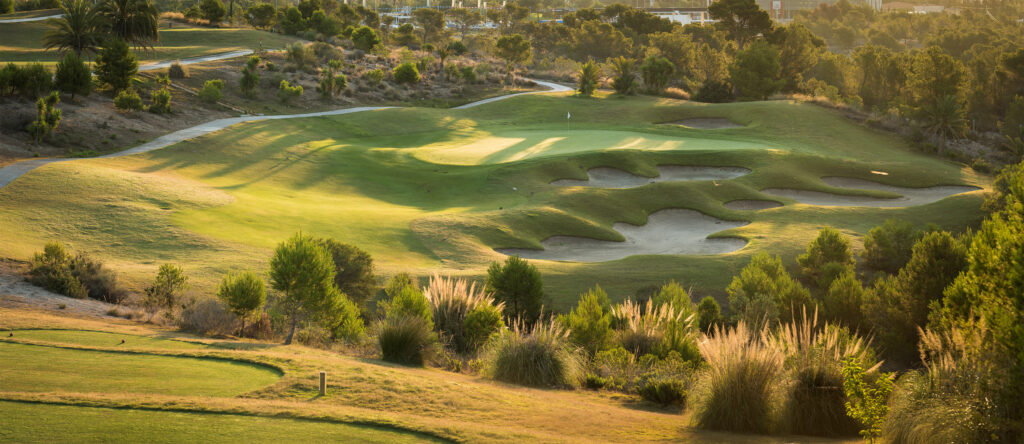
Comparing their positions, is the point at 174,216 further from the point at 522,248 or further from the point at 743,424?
the point at 743,424

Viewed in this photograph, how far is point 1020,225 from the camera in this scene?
27.6 feet

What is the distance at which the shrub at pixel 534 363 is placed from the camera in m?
12.1

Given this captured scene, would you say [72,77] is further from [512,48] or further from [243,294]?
[512,48]

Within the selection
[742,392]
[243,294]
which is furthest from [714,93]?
[742,392]

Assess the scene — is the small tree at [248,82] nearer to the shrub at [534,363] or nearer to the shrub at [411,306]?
the shrub at [411,306]

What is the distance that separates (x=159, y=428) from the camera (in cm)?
775

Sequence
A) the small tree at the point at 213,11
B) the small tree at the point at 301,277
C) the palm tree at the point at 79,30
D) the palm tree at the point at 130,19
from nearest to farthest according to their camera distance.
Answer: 1. the small tree at the point at 301,277
2. the palm tree at the point at 79,30
3. the palm tree at the point at 130,19
4. the small tree at the point at 213,11

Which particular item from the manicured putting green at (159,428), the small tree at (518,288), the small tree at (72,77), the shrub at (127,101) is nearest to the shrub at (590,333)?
the small tree at (518,288)

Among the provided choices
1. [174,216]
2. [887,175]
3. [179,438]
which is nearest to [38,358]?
[179,438]

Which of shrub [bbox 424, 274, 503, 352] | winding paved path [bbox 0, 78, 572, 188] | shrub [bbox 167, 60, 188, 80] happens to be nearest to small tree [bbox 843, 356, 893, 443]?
shrub [bbox 424, 274, 503, 352]

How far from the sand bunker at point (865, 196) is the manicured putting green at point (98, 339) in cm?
2960

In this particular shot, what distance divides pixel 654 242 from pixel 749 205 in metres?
6.91

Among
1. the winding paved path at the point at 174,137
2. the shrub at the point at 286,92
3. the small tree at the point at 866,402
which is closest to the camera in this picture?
the small tree at the point at 866,402

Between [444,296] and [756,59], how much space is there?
199ft
